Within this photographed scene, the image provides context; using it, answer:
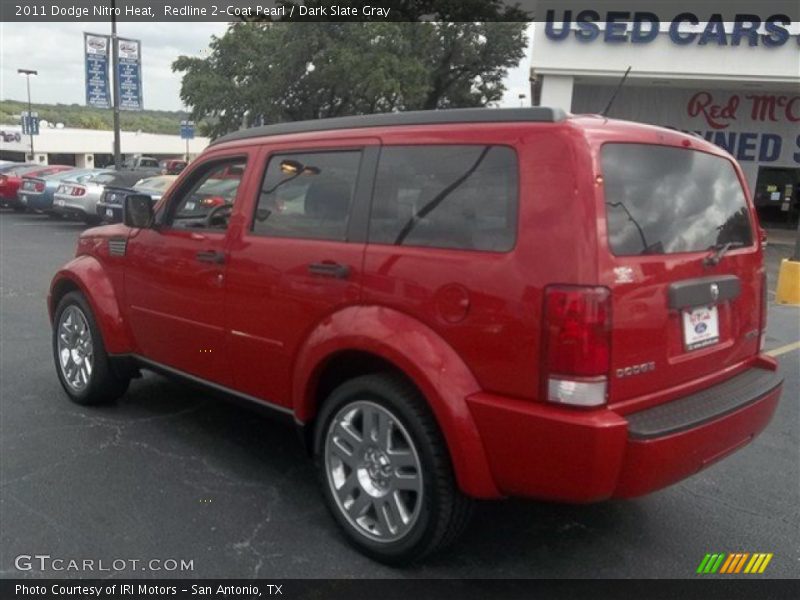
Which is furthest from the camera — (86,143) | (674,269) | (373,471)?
(86,143)

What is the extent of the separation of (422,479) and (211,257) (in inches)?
65.9

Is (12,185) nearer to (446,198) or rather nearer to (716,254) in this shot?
(446,198)

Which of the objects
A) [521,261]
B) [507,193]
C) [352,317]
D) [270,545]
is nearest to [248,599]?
[270,545]

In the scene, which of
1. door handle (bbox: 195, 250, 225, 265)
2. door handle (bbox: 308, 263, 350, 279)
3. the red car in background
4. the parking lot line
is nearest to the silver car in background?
the red car in background

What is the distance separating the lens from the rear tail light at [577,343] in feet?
8.01

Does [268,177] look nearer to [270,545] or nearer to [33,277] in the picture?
[270,545]

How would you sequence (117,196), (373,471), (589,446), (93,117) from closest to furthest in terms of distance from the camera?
1. (589,446)
2. (373,471)
3. (117,196)
4. (93,117)

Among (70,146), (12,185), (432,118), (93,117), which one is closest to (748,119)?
(432,118)

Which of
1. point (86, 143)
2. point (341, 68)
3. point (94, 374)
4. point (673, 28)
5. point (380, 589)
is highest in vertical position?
point (341, 68)

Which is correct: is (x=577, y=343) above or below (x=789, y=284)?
above

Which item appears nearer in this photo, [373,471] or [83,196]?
[373,471]

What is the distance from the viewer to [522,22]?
30844 millimetres

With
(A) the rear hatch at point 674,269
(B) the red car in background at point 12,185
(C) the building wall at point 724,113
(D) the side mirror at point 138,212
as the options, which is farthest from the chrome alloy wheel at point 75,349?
(B) the red car in background at point 12,185

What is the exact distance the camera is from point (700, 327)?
290 cm
